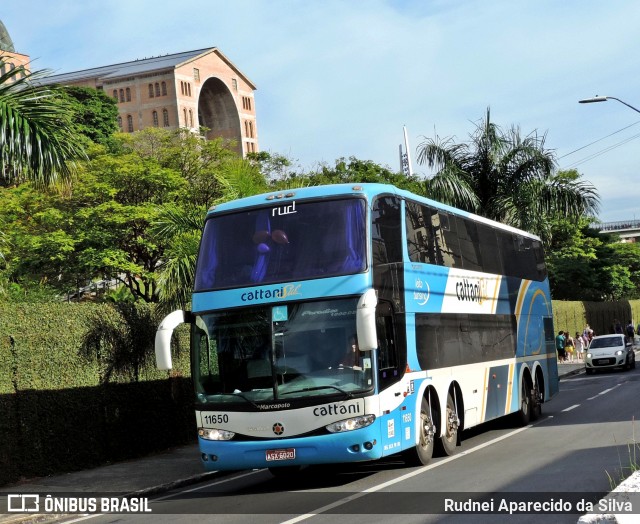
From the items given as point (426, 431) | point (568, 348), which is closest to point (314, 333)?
point (426, 431)

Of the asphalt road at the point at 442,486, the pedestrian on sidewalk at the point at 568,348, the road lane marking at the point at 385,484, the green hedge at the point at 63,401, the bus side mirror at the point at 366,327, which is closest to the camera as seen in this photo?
the asphalt road at the point at 442,486

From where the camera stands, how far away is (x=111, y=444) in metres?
19.3

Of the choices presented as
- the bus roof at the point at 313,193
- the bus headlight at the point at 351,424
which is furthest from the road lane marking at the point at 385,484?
the bus roof at the point at 313,193

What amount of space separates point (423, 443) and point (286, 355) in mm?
3023

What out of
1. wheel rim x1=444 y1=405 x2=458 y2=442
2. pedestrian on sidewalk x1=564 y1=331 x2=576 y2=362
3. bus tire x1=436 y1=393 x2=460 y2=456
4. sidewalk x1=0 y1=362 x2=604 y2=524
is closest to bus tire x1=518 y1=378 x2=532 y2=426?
bus tire x1=436 y1=393 x2=460 y2=456

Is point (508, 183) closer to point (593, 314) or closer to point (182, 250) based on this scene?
point (182, 250)

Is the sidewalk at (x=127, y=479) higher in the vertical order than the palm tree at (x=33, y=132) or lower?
lower

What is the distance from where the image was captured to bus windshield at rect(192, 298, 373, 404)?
1308cm

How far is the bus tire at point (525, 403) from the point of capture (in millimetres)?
21203

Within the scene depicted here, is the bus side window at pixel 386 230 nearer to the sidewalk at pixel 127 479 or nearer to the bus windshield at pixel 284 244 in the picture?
the bus windshield at pixel 284 244

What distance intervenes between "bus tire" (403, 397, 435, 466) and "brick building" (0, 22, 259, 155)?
109m

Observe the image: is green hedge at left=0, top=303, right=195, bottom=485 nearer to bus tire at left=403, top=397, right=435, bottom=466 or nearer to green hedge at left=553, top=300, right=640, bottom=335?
bus tire at left=403, top=397, right=435, bottom=466

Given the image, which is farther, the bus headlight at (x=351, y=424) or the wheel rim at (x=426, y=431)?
the wheel rim at (x=426, y=431)

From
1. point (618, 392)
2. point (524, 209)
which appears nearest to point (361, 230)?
point (618, 392)
